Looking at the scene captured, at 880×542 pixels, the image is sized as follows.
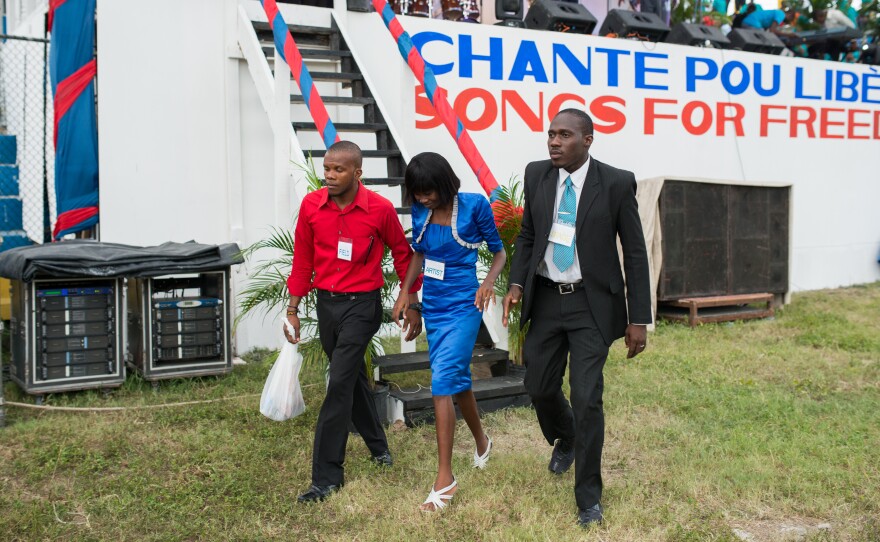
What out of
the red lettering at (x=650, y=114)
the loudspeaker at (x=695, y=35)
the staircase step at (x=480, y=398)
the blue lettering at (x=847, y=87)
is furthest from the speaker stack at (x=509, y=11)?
the staircase step at (x=480, y=398)

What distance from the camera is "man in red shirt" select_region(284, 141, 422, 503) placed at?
4488 millimetres

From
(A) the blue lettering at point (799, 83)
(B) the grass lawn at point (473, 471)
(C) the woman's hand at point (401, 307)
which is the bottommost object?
(B) the grass lawn at point (473, 471)

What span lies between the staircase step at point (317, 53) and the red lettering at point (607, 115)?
3.69 m

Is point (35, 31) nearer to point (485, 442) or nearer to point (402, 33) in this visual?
point (402, 33)

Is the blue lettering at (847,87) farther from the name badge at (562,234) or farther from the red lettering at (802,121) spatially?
the name badge at (562,234)

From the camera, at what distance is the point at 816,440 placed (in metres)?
5.43

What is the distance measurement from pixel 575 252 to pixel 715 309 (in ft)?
22.1

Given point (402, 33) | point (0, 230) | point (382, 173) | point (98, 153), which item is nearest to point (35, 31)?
point (0, 230)

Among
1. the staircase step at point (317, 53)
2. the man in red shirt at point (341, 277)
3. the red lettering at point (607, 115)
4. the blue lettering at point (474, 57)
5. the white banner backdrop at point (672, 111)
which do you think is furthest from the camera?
the red lettering at point (607, 115)

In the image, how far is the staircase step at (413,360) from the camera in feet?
19.7

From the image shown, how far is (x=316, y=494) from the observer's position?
445 centimetres

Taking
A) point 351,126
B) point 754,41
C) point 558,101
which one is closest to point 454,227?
point 351,126

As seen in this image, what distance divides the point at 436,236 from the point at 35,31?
765cm

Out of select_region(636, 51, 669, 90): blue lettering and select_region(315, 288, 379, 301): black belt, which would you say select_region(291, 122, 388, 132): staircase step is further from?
select_region(636, 51, 669, 90): blue lettering
